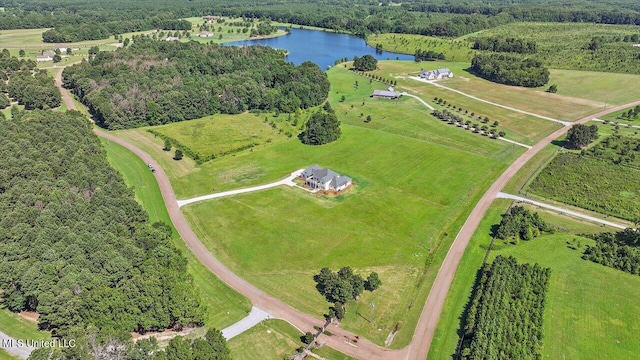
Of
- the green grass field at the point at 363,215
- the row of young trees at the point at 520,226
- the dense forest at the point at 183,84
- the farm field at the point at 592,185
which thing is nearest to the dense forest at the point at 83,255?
the green grass field at the point at 363,215

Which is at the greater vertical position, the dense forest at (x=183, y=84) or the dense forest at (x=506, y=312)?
the dense forest at (x=183, y=84)

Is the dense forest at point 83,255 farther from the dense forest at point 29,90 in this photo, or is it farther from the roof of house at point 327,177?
the dense forest at point 29,90

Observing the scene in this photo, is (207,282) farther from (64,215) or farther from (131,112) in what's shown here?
(131,112)

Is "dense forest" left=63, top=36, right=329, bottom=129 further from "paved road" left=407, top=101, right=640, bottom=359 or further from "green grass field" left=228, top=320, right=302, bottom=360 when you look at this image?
"green grass field" left=228, top=320, right=302, bottom=360

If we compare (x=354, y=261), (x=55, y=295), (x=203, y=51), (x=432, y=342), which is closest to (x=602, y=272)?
(x=432, y=342)

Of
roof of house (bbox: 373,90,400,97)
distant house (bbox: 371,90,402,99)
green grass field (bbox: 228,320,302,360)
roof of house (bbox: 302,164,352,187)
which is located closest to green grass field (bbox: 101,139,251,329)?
green grass field (bbox: 228,320,302,360)

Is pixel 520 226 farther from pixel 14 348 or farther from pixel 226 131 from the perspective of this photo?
pixel 226 131
